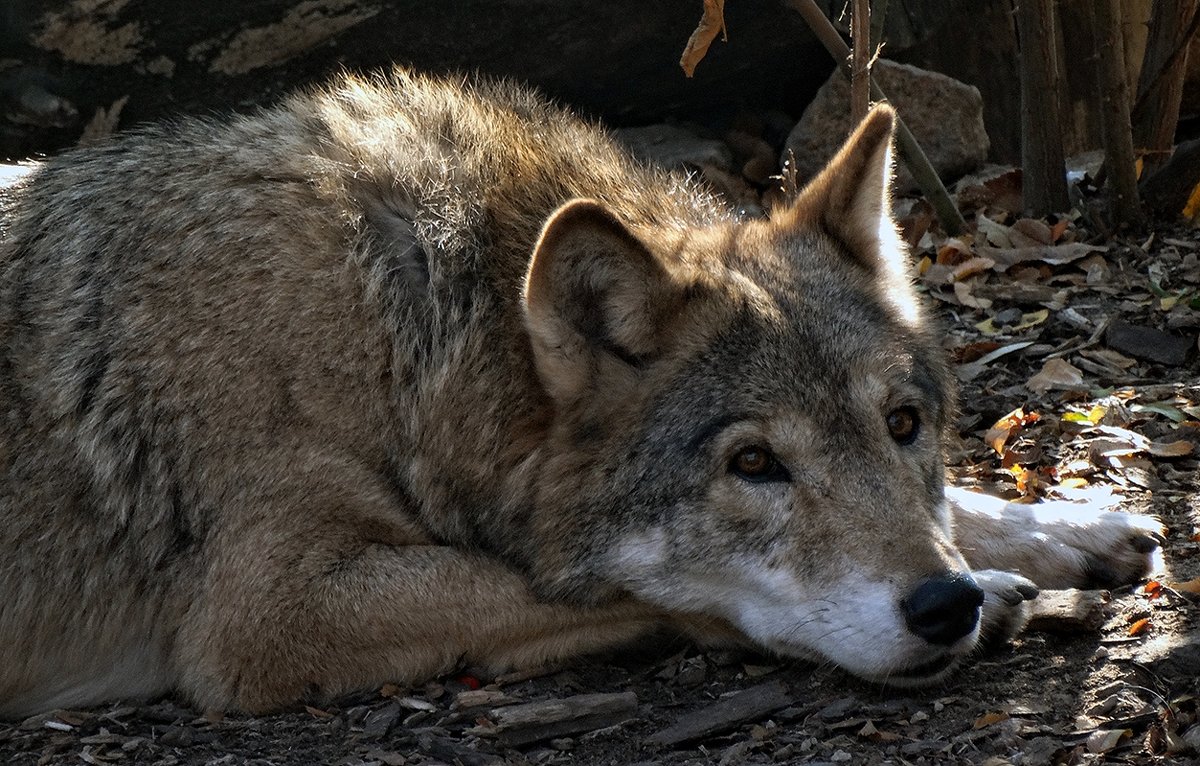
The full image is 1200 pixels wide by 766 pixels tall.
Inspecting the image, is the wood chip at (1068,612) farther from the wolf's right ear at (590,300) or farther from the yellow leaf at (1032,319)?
the yellow leaf at (1032,319)

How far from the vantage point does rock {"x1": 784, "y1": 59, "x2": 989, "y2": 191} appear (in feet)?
25.3

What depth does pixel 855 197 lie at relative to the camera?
4.38m

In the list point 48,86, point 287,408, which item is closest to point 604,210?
point 287,408

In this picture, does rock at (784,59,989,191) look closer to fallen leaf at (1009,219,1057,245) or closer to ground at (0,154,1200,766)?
fallen leaf at (1009,219,1057,245)

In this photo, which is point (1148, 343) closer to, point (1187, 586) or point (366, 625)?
point (1187, 586)

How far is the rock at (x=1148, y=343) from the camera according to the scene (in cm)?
582

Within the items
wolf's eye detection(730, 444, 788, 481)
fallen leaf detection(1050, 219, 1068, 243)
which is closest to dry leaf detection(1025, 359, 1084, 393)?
fallen leaf detection(1050, 219, 1068, 243)

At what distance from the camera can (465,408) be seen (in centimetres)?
415

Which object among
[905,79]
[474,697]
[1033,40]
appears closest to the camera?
[474,697]

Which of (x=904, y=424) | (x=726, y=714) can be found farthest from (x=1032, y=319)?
(x=726, y=714)

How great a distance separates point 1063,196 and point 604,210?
4331mm

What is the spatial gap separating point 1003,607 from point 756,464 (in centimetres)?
83

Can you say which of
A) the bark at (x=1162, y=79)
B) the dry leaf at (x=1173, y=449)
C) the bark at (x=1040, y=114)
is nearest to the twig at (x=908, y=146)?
the bark at (x=1040, y=114)

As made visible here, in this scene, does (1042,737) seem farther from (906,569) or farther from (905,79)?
(905,79)
